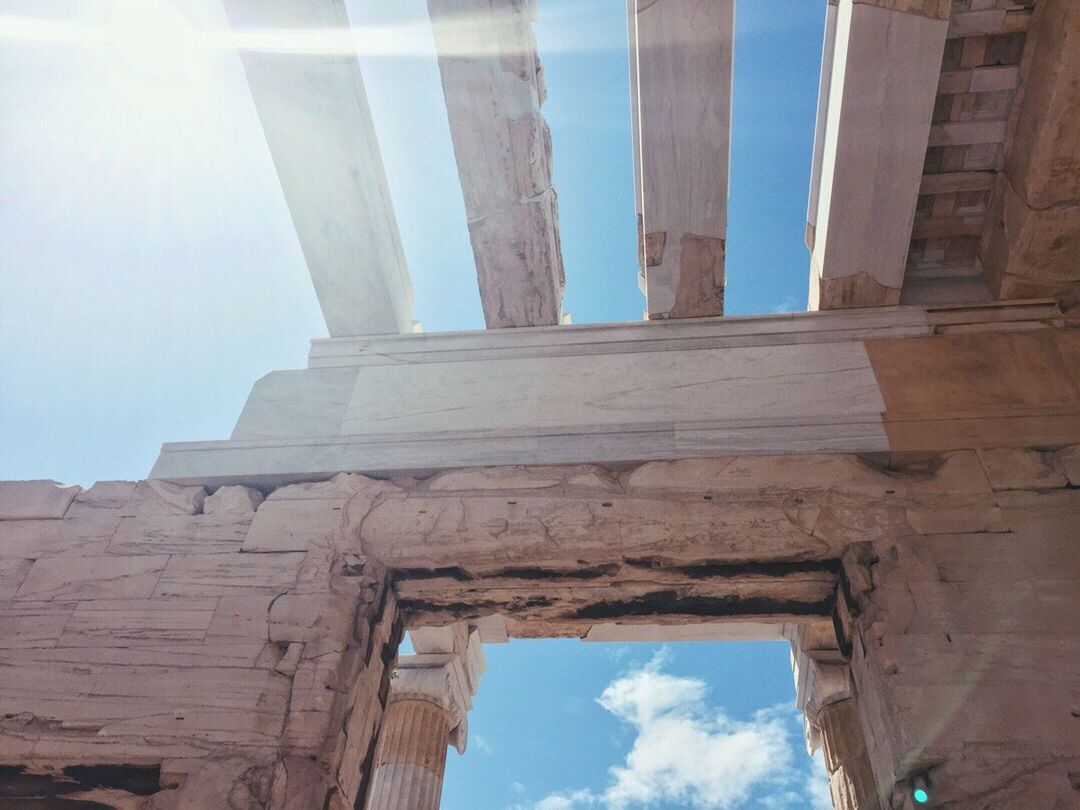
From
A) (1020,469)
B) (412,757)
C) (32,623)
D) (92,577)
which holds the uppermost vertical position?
(1020,469)

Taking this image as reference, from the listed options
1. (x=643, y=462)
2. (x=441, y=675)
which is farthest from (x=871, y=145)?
(x=441, y=675)

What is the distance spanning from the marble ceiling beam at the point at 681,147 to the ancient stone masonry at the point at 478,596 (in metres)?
1.31

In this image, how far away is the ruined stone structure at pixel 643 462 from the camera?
2773 millimetres

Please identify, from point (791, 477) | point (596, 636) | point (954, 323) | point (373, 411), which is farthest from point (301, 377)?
point (954, 323)

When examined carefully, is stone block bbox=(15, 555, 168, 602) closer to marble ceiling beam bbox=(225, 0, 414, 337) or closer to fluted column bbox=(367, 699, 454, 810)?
marble ceiling beam bbox=(225, 0, 414, 337)

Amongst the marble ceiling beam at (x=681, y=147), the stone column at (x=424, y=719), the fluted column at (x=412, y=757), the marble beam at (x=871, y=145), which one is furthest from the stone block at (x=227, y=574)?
the marble beam at (x=871, y=145)

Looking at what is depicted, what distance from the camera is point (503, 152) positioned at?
172 inches

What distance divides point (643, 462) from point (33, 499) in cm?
290

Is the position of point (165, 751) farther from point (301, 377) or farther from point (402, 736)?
point (402, 736)

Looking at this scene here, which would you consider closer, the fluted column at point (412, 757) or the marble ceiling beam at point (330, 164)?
the marble ceiling beam at point (330, 164)

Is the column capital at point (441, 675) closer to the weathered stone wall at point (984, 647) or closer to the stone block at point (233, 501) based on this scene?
the stone block at point (233, 501)

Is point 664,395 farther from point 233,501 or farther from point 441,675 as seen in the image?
point 441,675

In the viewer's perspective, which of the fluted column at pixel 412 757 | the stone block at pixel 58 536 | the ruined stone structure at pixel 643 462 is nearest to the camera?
the ruined stone structure at pixel 643 462

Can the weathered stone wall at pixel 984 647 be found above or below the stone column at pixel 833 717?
below
